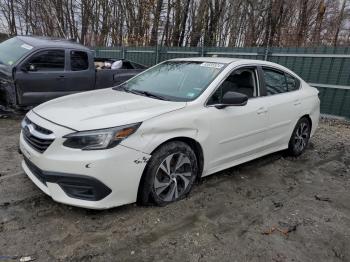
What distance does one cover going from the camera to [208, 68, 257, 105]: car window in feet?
12.8

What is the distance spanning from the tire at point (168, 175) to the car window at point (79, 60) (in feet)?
15.8

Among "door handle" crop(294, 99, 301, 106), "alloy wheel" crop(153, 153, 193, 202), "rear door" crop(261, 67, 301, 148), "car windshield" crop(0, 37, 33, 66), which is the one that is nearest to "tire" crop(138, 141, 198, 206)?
"alloy wheel" crop(153, 153, 193, 202)

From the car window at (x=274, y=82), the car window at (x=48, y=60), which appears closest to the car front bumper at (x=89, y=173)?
the car window at (x=274, y=82)

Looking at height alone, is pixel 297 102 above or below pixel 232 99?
below

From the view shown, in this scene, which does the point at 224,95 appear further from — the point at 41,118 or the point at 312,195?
the point at 41,118

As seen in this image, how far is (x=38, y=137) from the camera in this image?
3111mm

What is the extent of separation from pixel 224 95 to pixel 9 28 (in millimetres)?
23415

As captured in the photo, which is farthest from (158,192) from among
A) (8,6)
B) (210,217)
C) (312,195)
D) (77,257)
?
(8,6)

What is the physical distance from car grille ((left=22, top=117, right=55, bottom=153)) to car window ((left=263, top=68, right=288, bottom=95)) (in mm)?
2961

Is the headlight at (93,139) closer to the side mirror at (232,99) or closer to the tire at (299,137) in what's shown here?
the side mirror at (232,99)

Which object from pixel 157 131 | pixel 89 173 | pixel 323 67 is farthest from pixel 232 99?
pixel 323 67

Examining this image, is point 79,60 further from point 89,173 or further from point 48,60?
point 89,173

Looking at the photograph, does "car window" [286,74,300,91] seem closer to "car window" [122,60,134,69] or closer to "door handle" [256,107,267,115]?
"door handle" [256,107,267,115]

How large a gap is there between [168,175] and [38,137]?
1312mm
